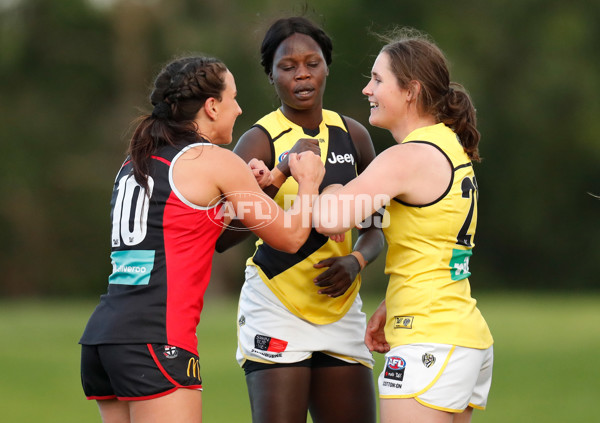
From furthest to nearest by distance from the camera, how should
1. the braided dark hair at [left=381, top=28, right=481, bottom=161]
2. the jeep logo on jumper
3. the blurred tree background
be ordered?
the blurred tree background
the jeep logo on jumper
the braided dark hair at [left=381, top=28, right=481, bottom=161]

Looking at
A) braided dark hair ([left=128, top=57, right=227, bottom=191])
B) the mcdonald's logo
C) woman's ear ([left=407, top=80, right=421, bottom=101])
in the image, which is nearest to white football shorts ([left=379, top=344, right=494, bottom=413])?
the mcdonald's logo

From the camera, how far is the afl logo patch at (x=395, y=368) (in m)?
3.88

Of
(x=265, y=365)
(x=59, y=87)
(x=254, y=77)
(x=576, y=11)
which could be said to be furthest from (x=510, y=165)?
(x=265, y=365)

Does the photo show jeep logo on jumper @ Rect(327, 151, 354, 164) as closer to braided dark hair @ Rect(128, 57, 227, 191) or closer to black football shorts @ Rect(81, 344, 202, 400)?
braided dark hair @ Rect(128, 57, 227, 191)

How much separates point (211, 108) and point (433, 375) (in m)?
1.59

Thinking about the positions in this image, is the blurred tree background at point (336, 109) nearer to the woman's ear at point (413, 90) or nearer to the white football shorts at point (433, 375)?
the woman's ear at point (413, 90)

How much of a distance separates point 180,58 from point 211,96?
0.31 meters

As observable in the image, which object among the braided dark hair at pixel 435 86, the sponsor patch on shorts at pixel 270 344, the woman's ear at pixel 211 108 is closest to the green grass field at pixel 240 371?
the sponsor patch on shorts at pixel 270 344

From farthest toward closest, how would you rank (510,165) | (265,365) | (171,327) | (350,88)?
(510,165) < (350,88) < (265,365) < (171,327)

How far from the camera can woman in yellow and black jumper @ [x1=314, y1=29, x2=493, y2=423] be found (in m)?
3.87

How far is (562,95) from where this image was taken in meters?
30.7

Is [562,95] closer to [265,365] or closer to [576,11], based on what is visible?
[576,11]

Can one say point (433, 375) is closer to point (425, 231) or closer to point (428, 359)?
point (428, 359)

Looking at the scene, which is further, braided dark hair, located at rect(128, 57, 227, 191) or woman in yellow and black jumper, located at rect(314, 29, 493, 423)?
braided dark hair, located at rect(128, 57, 227, 191)
